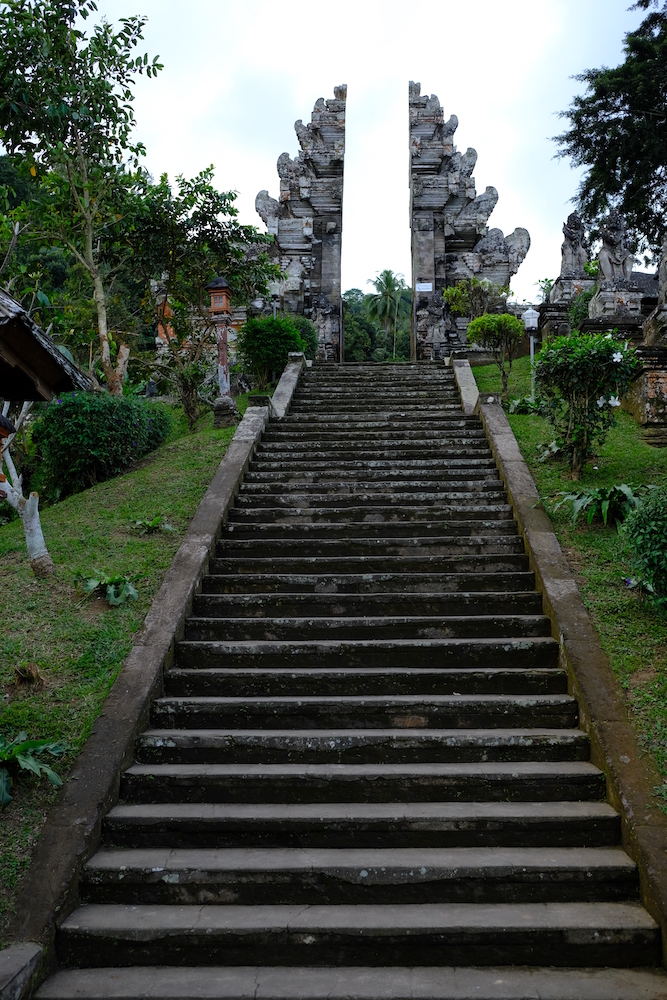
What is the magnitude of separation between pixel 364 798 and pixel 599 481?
13.9 feet

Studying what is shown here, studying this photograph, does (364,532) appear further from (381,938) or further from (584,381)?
(381,938)

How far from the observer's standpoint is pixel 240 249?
1345 centimetres

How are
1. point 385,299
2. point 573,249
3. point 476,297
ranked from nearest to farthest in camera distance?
1. point 573,249
2. point 476,297
3. point 385,299

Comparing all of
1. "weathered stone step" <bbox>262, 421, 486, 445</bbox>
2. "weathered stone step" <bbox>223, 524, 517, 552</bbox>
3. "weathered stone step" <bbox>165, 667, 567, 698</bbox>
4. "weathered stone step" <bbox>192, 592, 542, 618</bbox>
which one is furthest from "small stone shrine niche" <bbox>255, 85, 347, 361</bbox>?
"weathered stone step" <bbox>165, 667, 567, 698</bbox>

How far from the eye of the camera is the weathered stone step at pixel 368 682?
15.3ft

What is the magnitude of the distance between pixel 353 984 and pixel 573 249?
14791 mm

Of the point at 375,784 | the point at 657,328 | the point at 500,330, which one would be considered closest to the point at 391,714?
the point at 375,784

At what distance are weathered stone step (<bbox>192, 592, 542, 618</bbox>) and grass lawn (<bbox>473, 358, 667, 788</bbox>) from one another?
0.53m

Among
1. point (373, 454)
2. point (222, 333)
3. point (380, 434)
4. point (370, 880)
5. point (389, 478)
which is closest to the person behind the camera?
point (370, 880)

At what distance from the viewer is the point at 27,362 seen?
3812 mm

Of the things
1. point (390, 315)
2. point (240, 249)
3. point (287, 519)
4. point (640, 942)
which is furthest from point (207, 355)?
point (390, 315)

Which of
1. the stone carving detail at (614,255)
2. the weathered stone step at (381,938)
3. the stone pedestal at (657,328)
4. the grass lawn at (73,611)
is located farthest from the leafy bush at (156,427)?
the stone carving detail at (614,255)

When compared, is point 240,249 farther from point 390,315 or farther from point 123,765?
point 390,315

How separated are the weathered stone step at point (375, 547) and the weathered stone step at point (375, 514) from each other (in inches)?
12.7
